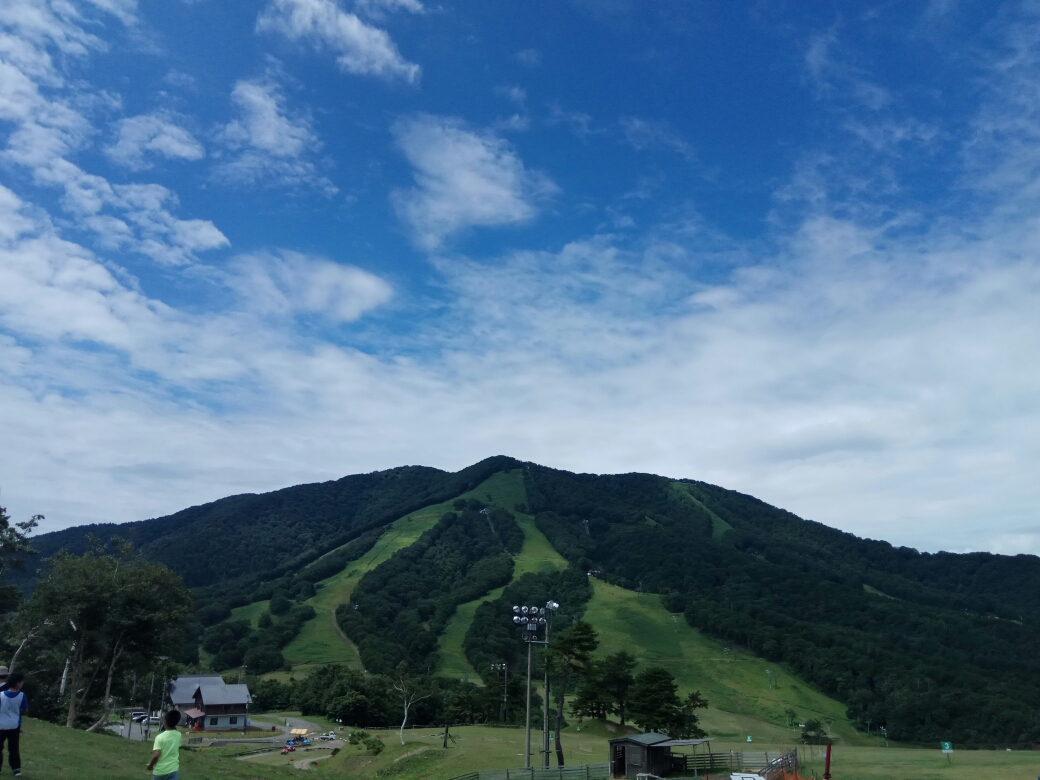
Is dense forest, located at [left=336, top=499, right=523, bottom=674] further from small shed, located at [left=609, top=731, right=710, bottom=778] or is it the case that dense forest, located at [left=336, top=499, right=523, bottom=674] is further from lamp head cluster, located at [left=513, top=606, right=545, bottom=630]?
small shed, located at [left=609, top=731, right=710, bottom=778]

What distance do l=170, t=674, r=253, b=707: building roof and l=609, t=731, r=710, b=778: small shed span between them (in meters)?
64.4

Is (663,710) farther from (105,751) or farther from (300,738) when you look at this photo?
(105,751)

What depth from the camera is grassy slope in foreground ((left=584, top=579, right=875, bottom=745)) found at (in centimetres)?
9681

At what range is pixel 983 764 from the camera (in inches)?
1779

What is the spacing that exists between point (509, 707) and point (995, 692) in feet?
314

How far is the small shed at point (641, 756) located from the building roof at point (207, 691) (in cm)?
6441

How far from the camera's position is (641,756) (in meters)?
42.1

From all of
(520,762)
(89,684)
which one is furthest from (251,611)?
(520,762)

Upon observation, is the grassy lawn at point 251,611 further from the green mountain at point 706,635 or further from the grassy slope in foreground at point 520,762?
the grassy slope in foreground at point 520,762

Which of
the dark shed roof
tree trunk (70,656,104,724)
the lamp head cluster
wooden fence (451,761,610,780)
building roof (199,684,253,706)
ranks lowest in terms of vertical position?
building roof (199,684,253,706)

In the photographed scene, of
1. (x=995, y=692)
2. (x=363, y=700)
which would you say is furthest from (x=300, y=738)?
(x=995, y=692)

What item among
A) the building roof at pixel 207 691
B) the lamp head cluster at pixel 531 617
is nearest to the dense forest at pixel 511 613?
the building roof at pixel 207 691

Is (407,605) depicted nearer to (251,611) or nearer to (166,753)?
(251,611)

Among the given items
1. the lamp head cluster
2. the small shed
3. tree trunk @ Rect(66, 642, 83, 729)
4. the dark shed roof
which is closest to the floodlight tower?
the lamp head cluster
